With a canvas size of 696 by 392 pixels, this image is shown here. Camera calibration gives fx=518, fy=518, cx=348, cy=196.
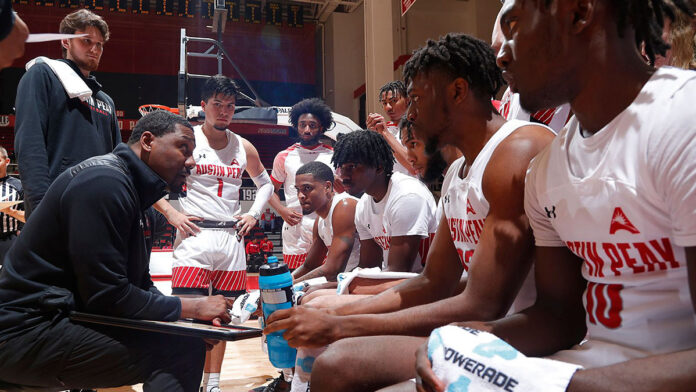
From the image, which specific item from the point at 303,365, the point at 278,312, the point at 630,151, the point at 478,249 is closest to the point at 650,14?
the point at 630,151

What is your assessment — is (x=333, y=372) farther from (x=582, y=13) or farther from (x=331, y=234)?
(x=331, y=234)

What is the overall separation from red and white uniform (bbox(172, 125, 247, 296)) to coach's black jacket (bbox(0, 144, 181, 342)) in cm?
164

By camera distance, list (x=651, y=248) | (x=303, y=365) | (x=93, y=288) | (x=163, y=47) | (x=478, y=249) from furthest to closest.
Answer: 1. (x=163, y=47)
2. (x=303, y=365)
3. (x=93, y=288)
4. (x=478, y=249)
5. (x=651, y=248)

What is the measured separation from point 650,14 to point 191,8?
14356 mm

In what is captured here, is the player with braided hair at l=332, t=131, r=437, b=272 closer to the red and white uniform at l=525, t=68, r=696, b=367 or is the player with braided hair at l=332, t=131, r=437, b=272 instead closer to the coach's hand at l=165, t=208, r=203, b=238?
the coach's hand at l=165, t=208, r=203, b=238

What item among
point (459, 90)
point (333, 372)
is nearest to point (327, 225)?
point (459, 90)

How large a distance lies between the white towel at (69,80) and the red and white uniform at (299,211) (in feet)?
7.80

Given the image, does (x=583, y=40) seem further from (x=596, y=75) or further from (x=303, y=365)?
(x=303, y=365)

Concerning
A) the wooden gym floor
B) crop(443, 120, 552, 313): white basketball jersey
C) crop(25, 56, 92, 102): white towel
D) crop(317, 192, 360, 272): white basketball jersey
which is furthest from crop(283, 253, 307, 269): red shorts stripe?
crop(443, 120, 552, 313): white basketball jersey

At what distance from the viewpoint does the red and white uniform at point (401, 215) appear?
281 centimetres

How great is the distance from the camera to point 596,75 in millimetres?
1111

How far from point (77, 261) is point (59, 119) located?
1.30m

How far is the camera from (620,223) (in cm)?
102

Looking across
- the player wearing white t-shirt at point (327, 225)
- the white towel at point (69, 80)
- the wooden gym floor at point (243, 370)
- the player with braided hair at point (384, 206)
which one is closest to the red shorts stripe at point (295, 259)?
the wooden gym floor at point (243, 370)
